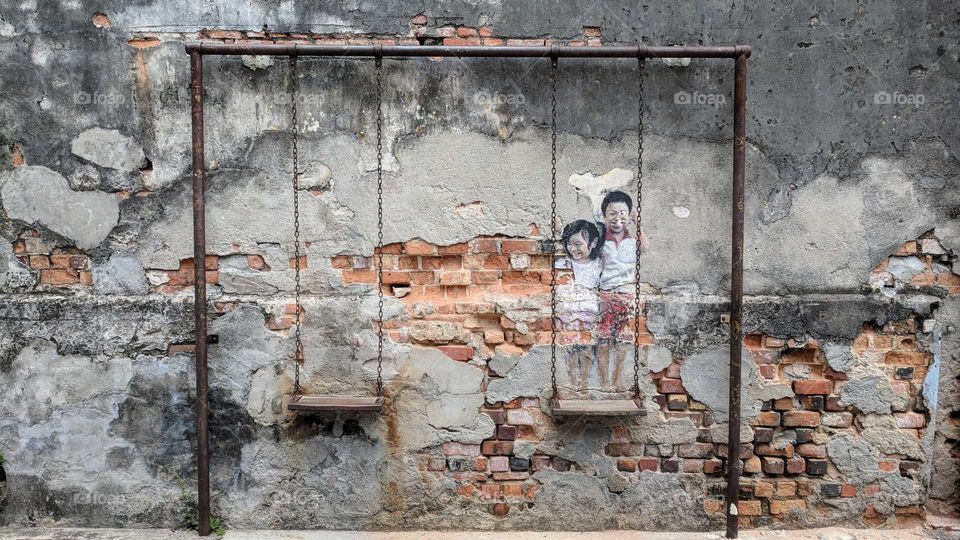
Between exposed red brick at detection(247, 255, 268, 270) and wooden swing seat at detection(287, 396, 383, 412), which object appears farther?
exposed red brick at detection(247, 255, 268, 270)

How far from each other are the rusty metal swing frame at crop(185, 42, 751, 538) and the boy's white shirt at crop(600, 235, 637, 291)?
0.48m

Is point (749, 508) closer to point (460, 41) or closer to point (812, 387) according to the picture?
point (812, 387)

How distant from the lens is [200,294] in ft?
10.6

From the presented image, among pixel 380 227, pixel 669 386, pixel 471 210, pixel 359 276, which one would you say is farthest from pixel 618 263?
pixel 359 276

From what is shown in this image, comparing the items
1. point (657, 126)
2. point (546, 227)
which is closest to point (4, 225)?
point (546, 227)

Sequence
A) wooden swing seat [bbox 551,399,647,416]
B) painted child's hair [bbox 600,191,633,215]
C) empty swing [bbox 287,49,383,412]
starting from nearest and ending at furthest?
wooden swing seat [bbox 551,399,647,416]
empty swing [bbox 287,49,383,412]
painted child's hair [bbox 600,191,633,215]

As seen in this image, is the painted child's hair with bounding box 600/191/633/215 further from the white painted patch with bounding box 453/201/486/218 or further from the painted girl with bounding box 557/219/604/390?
the white painted patch with bounding box 453/201/486/218

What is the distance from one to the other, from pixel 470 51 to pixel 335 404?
1.80 metres

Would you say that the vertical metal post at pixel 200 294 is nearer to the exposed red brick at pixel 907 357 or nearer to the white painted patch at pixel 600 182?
the white painted patch at pixel 600 182

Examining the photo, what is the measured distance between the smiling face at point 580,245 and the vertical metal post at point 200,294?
1818 millimetres

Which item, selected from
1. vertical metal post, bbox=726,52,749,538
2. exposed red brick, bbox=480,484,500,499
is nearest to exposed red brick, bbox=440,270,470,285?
exposed red brick, bbox=480,484,500,499

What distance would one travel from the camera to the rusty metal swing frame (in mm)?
3111

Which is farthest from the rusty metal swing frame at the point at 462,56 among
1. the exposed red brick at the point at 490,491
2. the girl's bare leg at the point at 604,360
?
the exposed red brick at the point at 490,491

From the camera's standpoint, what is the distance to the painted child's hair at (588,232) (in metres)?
3.26
